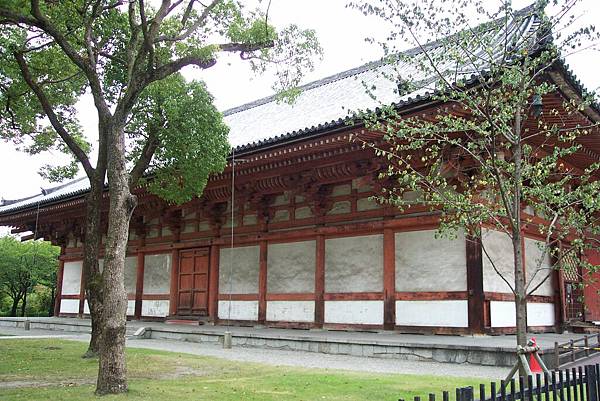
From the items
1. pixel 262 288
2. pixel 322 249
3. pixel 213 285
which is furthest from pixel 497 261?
pixel 213 285

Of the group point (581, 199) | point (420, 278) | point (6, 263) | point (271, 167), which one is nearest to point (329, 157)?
point (271, 167)

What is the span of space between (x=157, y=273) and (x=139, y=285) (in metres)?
0.89

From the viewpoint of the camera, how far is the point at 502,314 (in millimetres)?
10984

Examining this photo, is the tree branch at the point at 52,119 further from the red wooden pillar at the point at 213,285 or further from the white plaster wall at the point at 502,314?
the white plaster wall at the point at 502,314

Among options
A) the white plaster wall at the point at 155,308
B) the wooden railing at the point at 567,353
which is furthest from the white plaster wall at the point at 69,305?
the wooden railing at the point at 567,353

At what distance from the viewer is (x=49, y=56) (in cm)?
1051

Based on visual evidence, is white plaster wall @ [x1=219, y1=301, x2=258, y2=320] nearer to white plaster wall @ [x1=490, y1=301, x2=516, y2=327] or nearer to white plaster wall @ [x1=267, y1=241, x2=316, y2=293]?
white plaster wall @ [x1=267, y1=241, x2=316, y2=293]

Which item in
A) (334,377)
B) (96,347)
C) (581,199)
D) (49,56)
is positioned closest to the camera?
(581,199)

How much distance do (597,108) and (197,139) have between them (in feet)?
22.7

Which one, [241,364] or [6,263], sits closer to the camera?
[241,364]

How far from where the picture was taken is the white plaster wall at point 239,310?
1428 cm

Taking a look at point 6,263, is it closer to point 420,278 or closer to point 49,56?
point 49,56

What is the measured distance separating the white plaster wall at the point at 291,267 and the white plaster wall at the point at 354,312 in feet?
2.55

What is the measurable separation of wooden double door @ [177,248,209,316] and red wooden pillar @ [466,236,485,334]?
7789 mm
